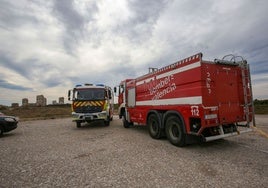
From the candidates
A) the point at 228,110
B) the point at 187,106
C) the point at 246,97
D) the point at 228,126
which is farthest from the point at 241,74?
the point at 187,106

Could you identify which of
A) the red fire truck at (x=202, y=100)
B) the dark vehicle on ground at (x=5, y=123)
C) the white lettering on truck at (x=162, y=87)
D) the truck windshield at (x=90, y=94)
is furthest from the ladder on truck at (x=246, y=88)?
the dark vehicle on ground at (x=5, y=123)

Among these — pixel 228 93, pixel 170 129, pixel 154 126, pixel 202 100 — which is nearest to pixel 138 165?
pixel 170 129

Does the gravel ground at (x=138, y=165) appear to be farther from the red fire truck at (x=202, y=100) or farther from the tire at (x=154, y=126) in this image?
the tire at (x=154, y=126)

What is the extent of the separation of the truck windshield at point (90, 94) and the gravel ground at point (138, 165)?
500 cm

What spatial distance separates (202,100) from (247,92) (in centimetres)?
210

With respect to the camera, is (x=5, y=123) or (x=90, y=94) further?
(x=90, y=94)

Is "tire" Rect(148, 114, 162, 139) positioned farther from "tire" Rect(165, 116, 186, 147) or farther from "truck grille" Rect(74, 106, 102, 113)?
"truck grille" Rect(74, 106, 102, 113)

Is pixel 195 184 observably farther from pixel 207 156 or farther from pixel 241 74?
pixel 241 74

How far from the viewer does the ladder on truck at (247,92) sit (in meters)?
5.61

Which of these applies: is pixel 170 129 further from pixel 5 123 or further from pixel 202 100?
pixel 5 123

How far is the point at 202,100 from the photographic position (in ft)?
15.9

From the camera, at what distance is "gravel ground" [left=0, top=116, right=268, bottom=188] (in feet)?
10.9

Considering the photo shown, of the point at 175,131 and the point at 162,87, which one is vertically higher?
the point at 162,87

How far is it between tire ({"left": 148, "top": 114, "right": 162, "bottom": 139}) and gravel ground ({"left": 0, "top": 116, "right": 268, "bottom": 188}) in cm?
84
